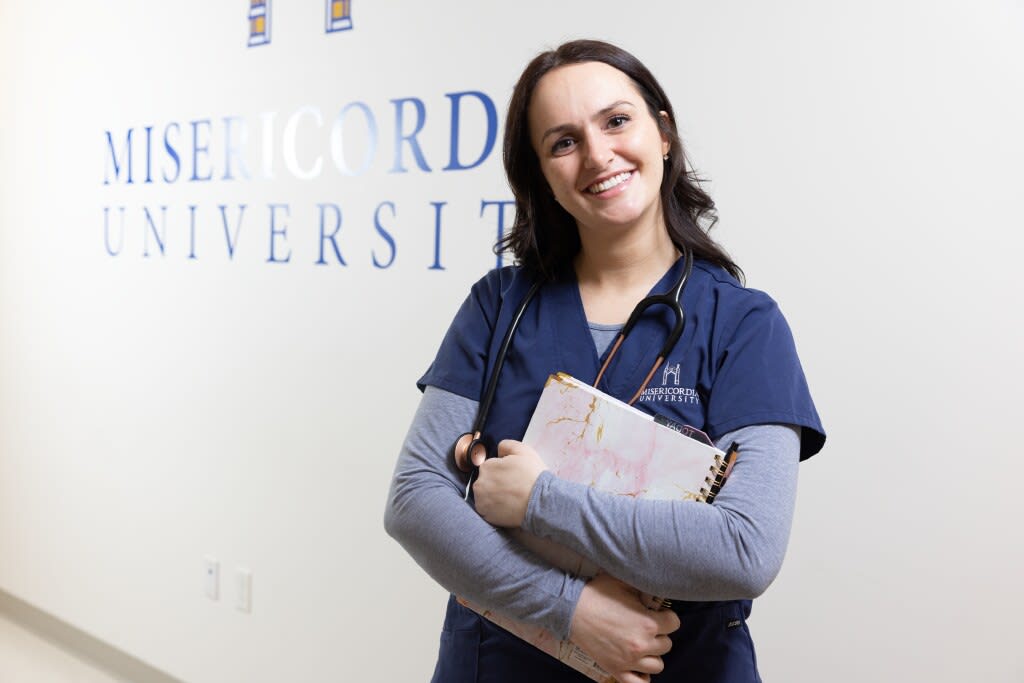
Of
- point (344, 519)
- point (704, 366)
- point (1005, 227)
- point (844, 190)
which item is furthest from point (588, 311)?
point (344, 519)

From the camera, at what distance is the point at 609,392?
3.44 ft

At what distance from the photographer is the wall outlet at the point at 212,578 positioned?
2523 mm

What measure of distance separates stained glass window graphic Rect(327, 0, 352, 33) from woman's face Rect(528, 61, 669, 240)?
1.18m

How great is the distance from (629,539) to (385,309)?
1.29 metres

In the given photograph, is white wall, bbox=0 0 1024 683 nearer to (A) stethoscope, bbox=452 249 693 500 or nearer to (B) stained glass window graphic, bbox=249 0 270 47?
(B) stained glass window graphic, bbox=249 0 270 47

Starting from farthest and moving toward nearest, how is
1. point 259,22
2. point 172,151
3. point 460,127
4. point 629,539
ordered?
point 172,151
point 259,22
point 460,127
point 629,539

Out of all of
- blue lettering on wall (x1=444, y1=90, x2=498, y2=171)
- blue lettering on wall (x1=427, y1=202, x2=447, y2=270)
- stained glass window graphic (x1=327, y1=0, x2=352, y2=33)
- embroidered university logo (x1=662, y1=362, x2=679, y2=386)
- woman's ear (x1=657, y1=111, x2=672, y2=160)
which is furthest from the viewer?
stained glass window graphic (x1=327, y1=0, x2=352, y2=33)

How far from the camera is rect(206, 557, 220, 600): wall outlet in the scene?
2523 mm

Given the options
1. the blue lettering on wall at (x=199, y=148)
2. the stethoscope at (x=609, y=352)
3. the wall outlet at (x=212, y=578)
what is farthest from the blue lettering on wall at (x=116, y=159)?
the stethoscope at (x=609, y=352)

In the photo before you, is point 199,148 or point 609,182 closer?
point 609,182

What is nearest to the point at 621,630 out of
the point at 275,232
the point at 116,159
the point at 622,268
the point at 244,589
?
the point at 622,268

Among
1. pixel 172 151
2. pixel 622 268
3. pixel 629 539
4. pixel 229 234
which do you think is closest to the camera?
pixel 629 539

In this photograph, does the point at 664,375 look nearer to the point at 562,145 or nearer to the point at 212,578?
the point at 562,145

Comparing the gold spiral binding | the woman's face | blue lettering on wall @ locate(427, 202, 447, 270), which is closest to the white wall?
blue lettering on wall @ locate(427, 202, 447, 270)
